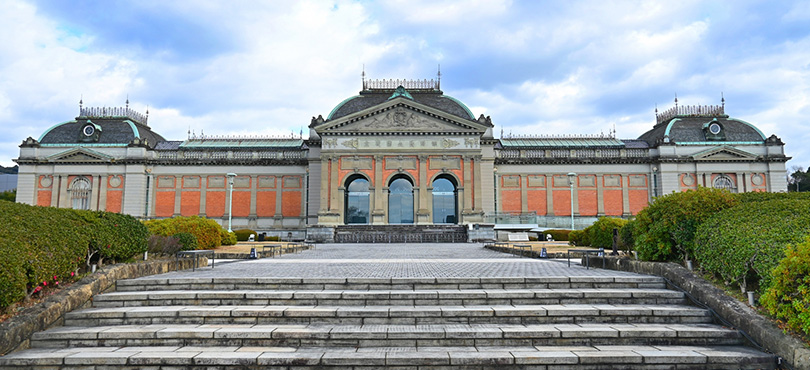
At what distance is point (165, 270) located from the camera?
10922 millimetres

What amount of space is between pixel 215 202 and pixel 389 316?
4421 cm

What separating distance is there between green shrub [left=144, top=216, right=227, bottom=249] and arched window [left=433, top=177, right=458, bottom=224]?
2684 centimetres

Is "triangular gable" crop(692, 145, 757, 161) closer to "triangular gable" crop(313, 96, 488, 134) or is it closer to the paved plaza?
"triangular gable" crop(313, 96, 488, 134)

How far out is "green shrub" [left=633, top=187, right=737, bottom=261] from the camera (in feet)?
31.8

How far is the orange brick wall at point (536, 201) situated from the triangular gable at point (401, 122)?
9.84 metres

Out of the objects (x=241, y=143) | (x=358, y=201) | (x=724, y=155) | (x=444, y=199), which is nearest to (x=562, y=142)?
(x=724, y=155)

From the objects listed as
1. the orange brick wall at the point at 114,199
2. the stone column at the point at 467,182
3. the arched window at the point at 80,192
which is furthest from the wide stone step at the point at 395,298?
the arched window at the point at 80,192

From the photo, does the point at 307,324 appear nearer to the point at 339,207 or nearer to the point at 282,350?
the point at 282,350

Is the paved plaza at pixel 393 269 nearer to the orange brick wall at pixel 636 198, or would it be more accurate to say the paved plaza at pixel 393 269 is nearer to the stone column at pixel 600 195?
the stone column at pixel 600 195

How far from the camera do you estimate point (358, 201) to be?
4531 cm

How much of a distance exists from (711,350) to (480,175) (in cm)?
3544

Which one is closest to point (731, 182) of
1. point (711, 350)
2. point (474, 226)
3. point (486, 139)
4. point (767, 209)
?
point (486, 139)

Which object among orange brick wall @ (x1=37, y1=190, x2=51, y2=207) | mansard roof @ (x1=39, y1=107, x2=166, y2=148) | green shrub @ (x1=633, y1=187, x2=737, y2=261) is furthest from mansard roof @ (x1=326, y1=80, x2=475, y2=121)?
green shrub @ (x1=633, y1=187, x2=737, y2=261)

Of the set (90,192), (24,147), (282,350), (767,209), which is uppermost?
(24,147)
